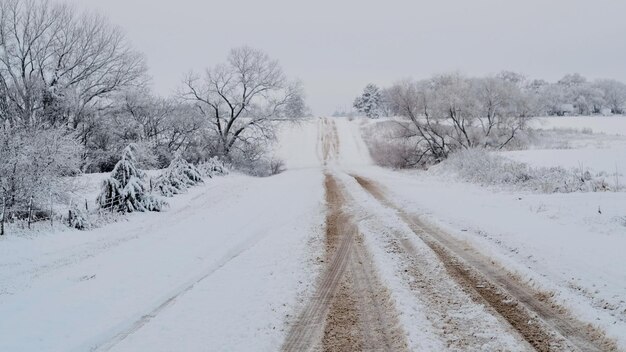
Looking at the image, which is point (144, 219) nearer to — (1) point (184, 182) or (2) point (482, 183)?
(1) point (184, 182)

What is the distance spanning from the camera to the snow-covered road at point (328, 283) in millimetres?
4305

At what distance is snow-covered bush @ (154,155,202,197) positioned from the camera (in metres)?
17.2

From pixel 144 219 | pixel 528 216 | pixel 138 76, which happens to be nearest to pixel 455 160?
pixel 528 216

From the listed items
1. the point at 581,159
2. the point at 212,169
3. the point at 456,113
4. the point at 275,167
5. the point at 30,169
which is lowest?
the point at 581,159

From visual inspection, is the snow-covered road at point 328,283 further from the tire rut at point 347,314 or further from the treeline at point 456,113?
the treeline at point 456,113

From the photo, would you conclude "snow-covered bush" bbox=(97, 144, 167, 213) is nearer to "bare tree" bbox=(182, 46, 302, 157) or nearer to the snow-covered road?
the snow-covered road

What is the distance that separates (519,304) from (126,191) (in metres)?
11.8

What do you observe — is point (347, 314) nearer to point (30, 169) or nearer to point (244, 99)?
point (30, 169)

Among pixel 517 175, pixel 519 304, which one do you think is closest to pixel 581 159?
pixel 517 175

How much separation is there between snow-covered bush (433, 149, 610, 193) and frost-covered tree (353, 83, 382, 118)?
63.6 metres

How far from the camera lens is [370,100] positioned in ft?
291

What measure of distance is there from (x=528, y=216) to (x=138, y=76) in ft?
88.1

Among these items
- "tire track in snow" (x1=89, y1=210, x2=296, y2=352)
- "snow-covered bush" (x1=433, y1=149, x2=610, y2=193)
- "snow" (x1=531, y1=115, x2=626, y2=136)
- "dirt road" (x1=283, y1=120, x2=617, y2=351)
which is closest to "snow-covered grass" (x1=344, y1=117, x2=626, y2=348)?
"dirt road" (x1=283, y1=120, x2=617, y2=351)

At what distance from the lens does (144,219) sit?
40.7 ft
